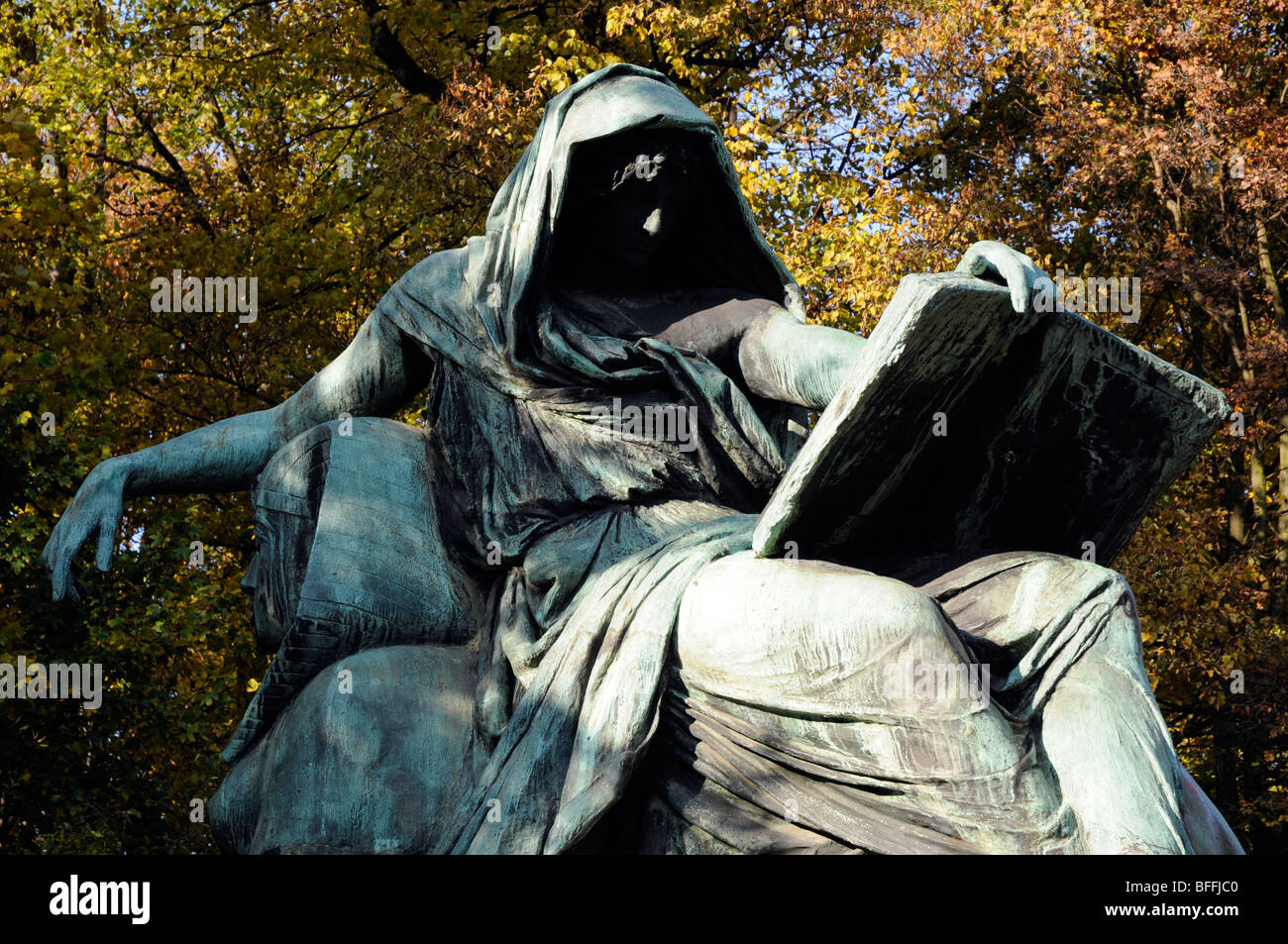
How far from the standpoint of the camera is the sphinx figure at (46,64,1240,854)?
11.8 ft

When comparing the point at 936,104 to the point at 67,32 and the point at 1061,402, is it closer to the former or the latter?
the point at 67,32

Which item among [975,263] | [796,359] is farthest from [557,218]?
[975,263]

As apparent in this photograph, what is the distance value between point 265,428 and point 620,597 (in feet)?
4.65

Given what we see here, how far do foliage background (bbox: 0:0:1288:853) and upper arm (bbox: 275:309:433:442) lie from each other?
224 inches

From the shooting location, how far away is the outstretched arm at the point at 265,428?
472 centimetres

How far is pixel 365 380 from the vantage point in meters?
4.96

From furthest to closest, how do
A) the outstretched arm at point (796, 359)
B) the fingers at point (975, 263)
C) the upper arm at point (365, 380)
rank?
the upper arm at point (365, 380) → the outstretched arm at point (796, 359) → the fingers at point (975, 263)

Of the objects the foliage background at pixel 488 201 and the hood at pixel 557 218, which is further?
the foliage background at pixel 488 201

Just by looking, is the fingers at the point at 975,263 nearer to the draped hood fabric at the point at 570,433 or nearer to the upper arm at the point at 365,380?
the draped hood fabric at the point at 570,433

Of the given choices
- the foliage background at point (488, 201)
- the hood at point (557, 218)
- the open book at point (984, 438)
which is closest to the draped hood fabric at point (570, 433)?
the hood at point (557, 218)

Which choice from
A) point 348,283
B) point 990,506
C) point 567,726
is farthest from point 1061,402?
point 348,283

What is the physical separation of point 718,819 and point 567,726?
1.30ft

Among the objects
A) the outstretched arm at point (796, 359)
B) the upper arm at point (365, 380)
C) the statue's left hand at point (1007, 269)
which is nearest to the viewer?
the statue's left hand at point (1007, 269)

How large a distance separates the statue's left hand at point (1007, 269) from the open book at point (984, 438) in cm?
4
